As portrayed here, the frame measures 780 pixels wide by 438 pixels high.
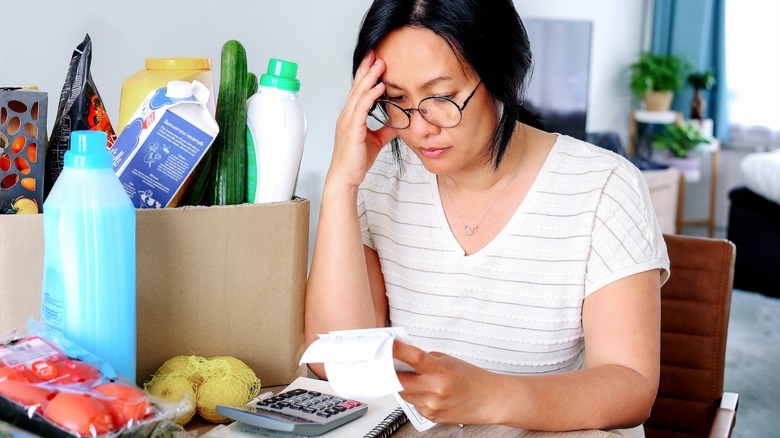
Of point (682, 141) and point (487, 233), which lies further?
point (682, 141)

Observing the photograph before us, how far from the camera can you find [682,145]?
467 centimetres

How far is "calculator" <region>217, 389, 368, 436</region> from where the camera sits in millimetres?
813

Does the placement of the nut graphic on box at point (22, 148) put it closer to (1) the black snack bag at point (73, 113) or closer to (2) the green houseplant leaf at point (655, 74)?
(1) the black snack bag at point (73, 113)

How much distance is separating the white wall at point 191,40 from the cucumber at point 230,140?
47 cm

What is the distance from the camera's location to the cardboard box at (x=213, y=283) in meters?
0.84

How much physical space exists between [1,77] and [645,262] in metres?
0.96

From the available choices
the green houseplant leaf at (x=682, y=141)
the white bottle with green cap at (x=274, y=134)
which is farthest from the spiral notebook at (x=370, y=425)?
the green houseplant leaf at (x=682, y=141)

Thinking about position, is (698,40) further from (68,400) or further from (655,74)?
(68,400)

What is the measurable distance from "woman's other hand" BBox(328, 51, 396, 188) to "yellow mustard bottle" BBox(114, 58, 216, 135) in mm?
232

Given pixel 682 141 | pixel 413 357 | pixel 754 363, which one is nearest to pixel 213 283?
pixel 413 357

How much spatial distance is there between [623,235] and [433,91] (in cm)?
33

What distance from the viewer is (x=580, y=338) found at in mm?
1214

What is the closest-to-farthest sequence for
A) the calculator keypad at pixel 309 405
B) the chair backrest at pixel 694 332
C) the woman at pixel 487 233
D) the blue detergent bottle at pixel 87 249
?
the blue detergent bottle at pixel 87 249 → the calculator keypad at pixel 309 405 → the woman at pixel 487 233 → the chair backrest at pixel 694 332

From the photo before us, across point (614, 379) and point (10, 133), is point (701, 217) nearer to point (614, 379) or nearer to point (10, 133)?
point (614, 379)
